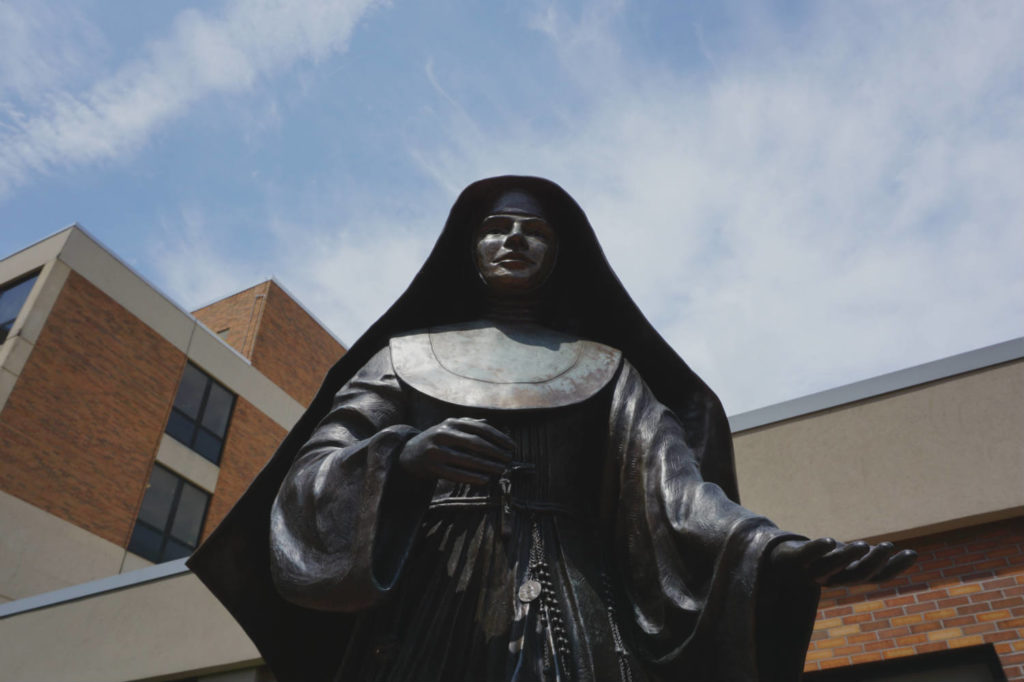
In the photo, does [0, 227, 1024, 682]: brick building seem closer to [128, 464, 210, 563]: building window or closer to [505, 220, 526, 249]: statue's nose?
[128, 464, 210, 563]: building window

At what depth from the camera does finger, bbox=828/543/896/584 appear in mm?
1822

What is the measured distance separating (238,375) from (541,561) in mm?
21596

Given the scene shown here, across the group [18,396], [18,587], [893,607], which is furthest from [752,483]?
[18,396]

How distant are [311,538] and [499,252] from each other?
125cm

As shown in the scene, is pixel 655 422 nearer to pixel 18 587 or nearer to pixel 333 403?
pixel 333 403

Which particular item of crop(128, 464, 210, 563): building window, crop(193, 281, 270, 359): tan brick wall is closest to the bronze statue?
crop(128, 464, 210, 563): building window

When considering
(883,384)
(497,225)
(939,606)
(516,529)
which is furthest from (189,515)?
(516,529)

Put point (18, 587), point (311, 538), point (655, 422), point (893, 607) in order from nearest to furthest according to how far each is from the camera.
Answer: point (311, 538) → point (655, 422) → point (893, 607) → point (18, 587)

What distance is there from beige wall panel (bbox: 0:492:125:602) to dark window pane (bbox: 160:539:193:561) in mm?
1332

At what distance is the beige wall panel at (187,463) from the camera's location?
66.5 ft

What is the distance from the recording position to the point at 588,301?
326 cm

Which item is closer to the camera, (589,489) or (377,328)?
(589,489)

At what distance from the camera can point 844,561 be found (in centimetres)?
186

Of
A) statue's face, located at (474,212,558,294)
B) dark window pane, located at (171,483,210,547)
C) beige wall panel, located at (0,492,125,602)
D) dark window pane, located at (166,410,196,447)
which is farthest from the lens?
dark window pane, located at (166,410,196,447)
